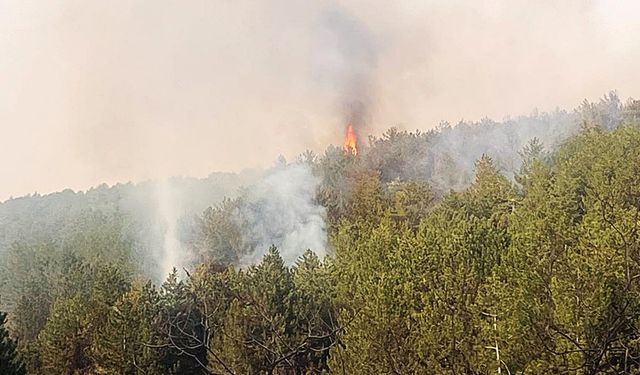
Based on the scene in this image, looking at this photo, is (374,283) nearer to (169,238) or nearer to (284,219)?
(284,219)

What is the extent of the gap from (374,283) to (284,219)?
4748 cm

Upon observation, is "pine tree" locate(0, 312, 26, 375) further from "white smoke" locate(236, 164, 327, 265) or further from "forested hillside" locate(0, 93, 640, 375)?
"white smoke" locate(236, 164, 327, 265)

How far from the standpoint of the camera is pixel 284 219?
229 ft

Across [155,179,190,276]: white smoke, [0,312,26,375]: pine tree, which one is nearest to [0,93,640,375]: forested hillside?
[0,312,26,375]: pine tree

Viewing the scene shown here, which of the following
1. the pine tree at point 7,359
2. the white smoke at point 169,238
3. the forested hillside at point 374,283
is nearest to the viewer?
the forested hillside at point 374,283

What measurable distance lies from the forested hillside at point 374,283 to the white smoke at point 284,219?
0.23 m

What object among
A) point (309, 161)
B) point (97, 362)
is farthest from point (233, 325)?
point (309, 161)

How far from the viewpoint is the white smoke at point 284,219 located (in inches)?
2453

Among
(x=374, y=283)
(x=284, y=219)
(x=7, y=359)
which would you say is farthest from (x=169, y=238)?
(x=374, y=283)

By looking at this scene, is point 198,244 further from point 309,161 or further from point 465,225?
point 465,225

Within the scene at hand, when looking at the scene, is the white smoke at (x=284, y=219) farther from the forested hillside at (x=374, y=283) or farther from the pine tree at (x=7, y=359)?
the pine tree at (x=7, y=359)

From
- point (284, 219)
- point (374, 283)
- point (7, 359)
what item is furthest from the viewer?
point (284, 219)

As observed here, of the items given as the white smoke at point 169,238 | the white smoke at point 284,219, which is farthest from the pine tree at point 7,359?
the white smoke at point 169,238

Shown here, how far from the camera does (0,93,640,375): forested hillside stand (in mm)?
15258
